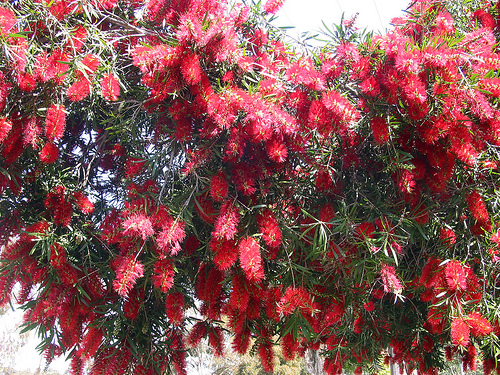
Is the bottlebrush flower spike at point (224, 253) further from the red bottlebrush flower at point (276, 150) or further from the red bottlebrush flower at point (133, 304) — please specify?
the red bottlebrush flower at point (133, 304)

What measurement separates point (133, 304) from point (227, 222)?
34.0 inches

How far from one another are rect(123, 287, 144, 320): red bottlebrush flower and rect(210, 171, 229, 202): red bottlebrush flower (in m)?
0.85

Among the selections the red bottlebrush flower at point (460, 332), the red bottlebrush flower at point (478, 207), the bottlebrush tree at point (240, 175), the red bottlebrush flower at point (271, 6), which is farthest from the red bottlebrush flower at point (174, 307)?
the red bottlebrush flower at point (271, 6)

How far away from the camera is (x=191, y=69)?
6.32 feet

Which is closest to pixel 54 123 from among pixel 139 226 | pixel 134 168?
pixel 134 168

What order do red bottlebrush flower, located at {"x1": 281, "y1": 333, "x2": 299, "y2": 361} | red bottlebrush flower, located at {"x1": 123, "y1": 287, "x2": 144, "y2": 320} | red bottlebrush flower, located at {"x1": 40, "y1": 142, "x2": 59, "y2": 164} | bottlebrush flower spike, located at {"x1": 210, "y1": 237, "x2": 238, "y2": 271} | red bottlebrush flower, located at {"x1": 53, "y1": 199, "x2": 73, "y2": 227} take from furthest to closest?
red bottlebrush flower, located at {"x1": 281, "y1": 333, "x2": 299, "y2": 361}, red bottlebrush flower, located at {"x1": 123, "y1": 287, "x2": 144, "y2": 320}, red bottlebrush flower, located at {"x1": 53, "y1": 199, "x2": 73, "y2": 227}, red bottlebrush flower, located at {"x1": 40, "y1": 142, "x2": 59, "y2": 164}, bottlebrush flower spike, located at {"x1": 210, "y1": 237, "x2": 238, "y2": 271}

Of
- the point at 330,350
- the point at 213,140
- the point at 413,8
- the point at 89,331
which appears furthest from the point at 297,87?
the point at 330,350

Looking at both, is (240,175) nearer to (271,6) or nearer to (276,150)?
(276,150)

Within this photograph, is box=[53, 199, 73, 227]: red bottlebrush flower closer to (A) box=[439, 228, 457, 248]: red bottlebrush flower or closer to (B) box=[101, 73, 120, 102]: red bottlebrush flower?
(B) box=[101, 73, 120, 102]: red bottlebrush flower

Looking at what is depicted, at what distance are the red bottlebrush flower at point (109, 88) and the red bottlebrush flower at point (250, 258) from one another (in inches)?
39.0

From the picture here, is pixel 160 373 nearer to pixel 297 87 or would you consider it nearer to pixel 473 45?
pixel 297 87

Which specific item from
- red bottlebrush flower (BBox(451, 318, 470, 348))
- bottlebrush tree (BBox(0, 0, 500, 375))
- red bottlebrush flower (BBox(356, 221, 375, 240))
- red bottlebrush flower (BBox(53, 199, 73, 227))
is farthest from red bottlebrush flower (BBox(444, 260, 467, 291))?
red bottlebrush flower (BBox(53, 199, 73, 227))

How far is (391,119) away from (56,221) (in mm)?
1899

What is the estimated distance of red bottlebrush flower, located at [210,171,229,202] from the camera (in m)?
2.00
